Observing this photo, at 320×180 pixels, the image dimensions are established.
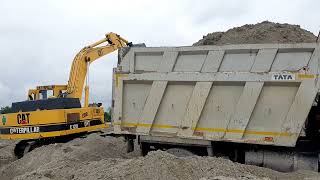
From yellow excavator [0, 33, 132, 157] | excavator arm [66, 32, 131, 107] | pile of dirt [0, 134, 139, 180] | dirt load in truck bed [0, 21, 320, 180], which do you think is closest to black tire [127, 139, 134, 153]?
dirt load in truck bed [0, 21, 320, 180]

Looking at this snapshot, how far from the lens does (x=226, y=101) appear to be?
682cm

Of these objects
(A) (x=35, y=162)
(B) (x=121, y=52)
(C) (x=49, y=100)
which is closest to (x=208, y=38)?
(B) (x=121, y=52)

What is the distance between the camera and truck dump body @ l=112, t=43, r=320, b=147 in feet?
21.1

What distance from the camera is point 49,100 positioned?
35.6 ft

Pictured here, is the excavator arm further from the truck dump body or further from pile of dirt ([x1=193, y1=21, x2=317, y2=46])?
the truck dump body

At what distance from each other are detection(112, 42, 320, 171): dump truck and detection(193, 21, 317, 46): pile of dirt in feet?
10.1

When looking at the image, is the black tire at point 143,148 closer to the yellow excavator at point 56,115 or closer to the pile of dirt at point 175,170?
the pile of dirt at point 175,170

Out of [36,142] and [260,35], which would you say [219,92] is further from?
[36,142]

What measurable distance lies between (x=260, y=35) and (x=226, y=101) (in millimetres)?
3892

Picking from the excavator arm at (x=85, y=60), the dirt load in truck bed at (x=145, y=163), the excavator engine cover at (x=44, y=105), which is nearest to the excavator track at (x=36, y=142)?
the dirt load in truck bed at (x=145, y=163)

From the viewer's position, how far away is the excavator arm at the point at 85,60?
12.4m

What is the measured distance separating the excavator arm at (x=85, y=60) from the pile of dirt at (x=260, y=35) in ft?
9.48

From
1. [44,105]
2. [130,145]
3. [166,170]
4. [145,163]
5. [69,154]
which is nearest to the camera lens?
[166,170]

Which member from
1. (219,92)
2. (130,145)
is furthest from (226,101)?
(130,145)
